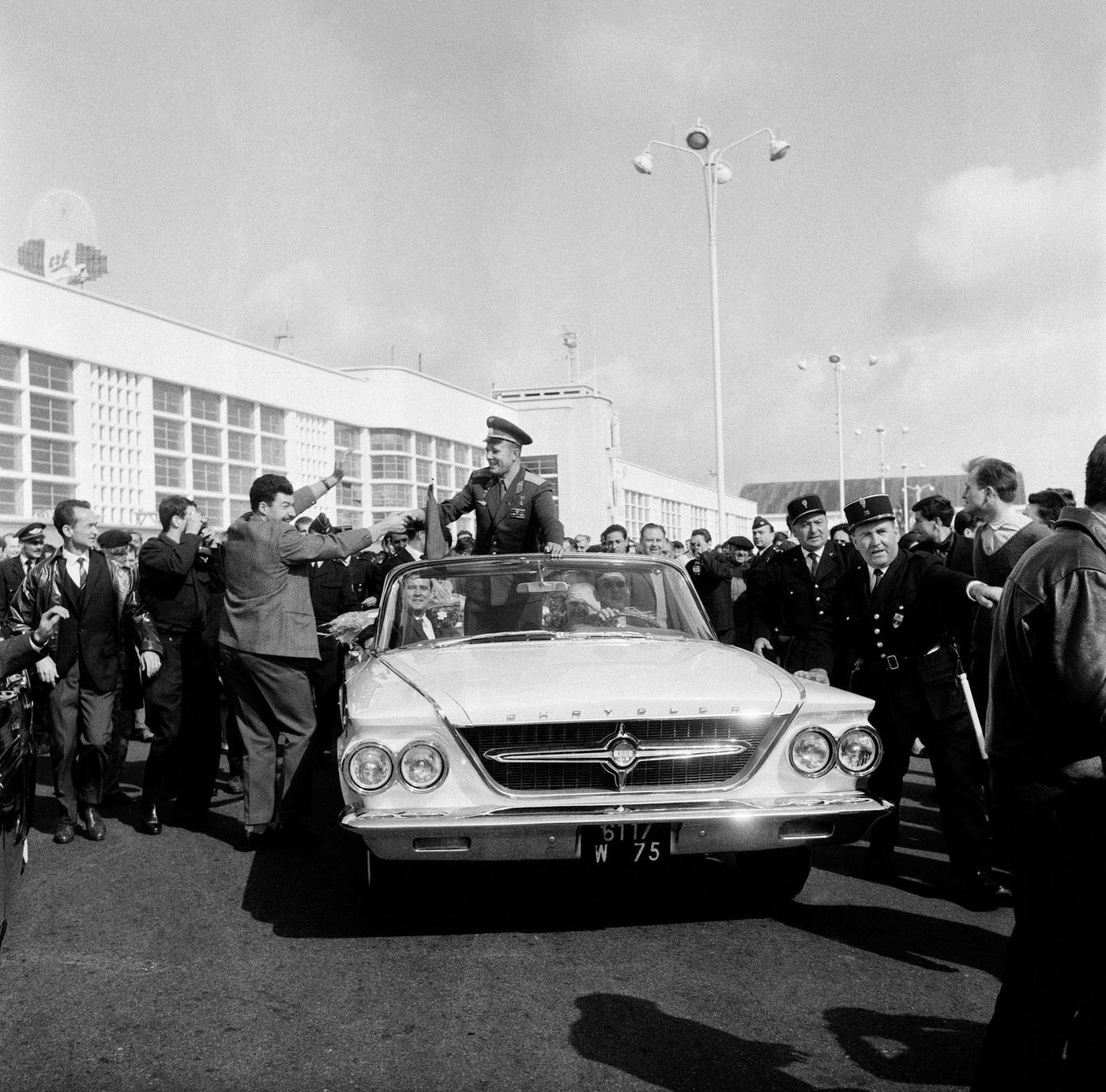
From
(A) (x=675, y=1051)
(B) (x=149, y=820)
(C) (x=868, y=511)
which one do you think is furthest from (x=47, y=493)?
(A) (x=675, y=1051)

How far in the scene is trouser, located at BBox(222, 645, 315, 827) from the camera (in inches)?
279

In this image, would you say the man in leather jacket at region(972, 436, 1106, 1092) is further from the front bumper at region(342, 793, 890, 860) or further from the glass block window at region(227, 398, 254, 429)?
the glass block window at region(227, 398, 254, 429)

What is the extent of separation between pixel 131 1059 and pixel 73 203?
24.0m

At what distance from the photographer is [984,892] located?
5641mm

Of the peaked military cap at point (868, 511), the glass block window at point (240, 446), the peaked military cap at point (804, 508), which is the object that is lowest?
the peaked military cap at point (868, 511)

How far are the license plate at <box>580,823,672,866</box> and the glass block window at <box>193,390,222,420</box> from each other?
19.6m

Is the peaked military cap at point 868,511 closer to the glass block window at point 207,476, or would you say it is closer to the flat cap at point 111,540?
the flat cap at point 111,540

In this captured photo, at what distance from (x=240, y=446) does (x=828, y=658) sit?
18.0 m

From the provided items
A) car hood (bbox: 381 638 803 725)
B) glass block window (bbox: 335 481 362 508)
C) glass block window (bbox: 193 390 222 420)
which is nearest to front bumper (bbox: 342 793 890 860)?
car hood (bbox: 381 638 803 725)

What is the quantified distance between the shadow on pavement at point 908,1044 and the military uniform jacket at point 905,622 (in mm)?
2211

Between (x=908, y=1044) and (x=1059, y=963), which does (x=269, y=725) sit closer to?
(x=908, y=1044)

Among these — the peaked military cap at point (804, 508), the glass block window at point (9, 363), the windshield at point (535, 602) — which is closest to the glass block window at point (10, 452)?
the glass block window at point (9, 363)

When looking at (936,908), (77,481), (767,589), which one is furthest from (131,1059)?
(77,481)

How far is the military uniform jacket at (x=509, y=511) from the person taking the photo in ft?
27.1
